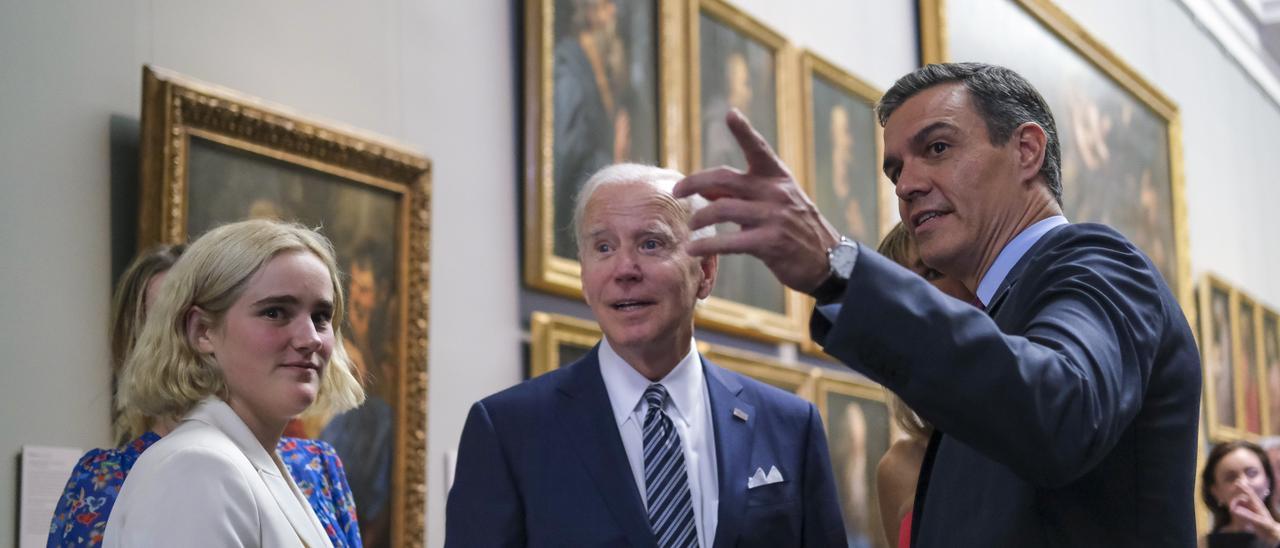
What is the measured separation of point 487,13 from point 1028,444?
4.90 metres

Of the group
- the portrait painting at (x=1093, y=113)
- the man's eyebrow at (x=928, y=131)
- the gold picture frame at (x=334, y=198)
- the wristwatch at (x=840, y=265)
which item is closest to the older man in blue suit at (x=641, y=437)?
the gold picture frame at (x=334, y=198)

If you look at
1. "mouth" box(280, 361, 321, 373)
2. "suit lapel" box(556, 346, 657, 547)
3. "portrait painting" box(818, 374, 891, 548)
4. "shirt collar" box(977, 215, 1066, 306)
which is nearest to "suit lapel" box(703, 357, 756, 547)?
"suit lapel" box(556, 346, 657, 547)

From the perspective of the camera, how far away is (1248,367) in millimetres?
16141

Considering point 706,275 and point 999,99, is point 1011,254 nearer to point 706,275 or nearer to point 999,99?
point 999,99

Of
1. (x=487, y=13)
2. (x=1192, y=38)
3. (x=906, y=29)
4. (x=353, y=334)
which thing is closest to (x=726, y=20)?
(x=487, y=13)

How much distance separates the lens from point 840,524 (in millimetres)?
4418

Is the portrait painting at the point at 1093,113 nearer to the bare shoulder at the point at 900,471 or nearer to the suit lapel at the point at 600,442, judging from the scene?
the bare shoulder at the point at 900,471

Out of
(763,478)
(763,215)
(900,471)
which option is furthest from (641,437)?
(763,215)

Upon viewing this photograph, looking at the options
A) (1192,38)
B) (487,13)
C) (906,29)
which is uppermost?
(1192,38)

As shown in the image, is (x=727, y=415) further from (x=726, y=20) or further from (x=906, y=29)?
(x=906, y=29)

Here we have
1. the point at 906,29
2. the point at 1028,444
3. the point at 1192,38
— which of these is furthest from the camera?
the point at 1192,38

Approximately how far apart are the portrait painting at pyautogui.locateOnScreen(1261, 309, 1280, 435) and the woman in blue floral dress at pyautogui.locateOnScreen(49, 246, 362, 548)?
1434 centimetres

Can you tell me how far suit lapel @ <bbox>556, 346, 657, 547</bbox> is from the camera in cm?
411

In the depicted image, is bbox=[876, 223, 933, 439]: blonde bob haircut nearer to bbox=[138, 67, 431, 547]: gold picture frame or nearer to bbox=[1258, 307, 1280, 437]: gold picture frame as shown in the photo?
bbox=[138, 67, 431, 547]: gold picture frame
